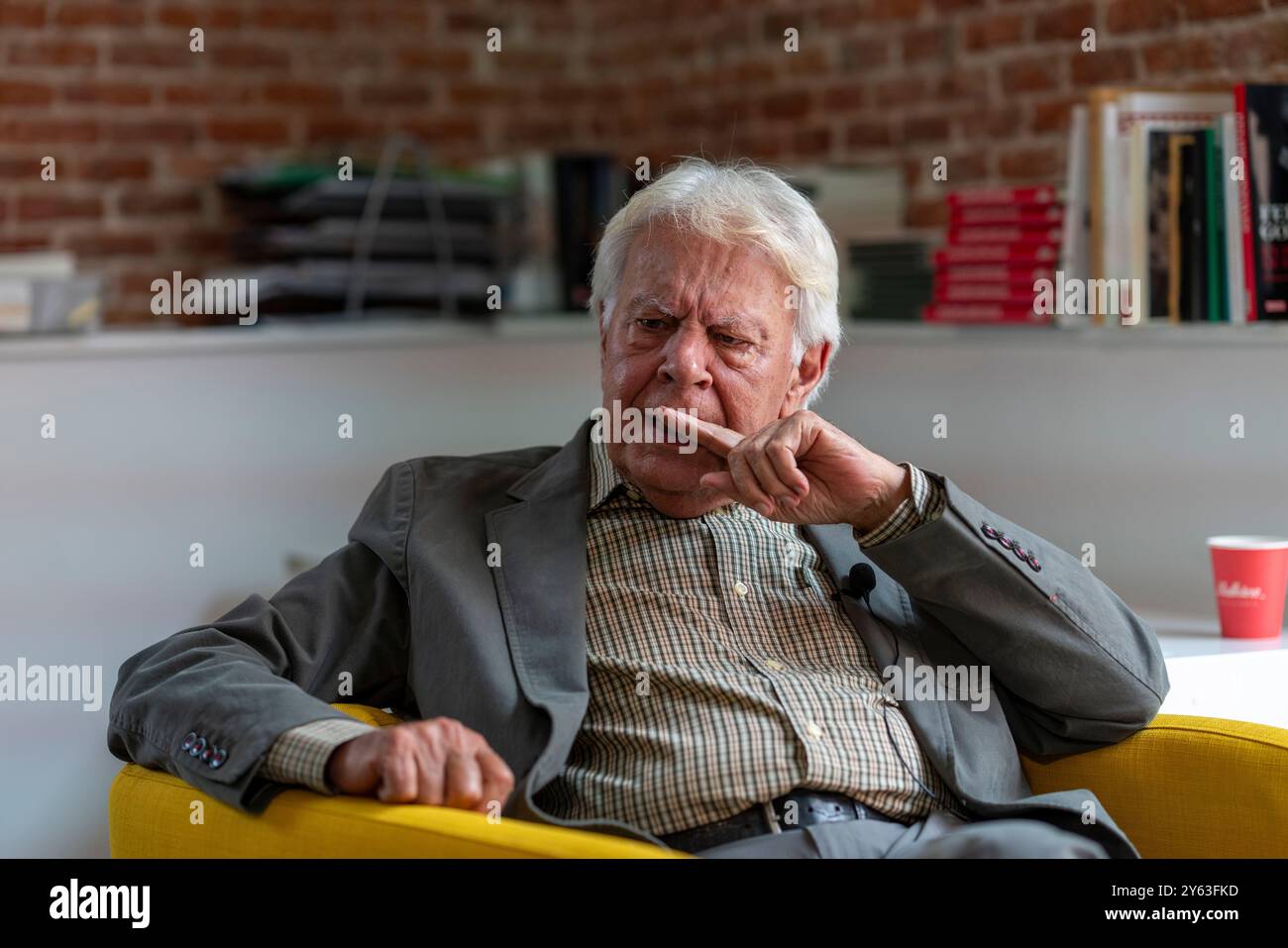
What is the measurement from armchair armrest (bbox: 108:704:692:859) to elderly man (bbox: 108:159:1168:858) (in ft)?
0.08

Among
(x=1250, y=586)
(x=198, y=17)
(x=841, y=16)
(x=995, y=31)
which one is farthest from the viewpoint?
(x=198, y=17)

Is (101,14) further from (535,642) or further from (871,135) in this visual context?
(535,642)

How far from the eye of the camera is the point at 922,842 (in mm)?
1622

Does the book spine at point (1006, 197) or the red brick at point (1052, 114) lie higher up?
the red brick at point (1052, 114)

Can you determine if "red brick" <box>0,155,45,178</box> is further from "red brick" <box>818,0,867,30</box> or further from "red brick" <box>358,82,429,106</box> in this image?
"red brick" <box>818,0,867,30</box>

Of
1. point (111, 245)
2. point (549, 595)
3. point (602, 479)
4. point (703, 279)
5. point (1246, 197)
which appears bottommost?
point (549, 595)

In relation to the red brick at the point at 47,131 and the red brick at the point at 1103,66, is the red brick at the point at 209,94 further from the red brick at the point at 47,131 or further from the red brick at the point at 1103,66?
the red brick at the point at 1103,66

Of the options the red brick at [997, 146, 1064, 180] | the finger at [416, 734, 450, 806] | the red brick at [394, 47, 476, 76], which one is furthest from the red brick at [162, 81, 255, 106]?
the finger at [416, 734, 450, 806]

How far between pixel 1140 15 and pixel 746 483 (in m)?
1.77

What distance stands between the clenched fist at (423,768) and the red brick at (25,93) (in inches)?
116

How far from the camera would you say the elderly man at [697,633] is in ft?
5.34

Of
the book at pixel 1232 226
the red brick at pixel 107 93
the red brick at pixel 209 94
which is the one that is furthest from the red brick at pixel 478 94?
the book at pixel 1232 226

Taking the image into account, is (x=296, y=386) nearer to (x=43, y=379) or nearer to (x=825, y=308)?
(x=43, y=379)

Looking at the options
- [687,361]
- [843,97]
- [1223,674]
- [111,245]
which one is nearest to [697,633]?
[687,361]
